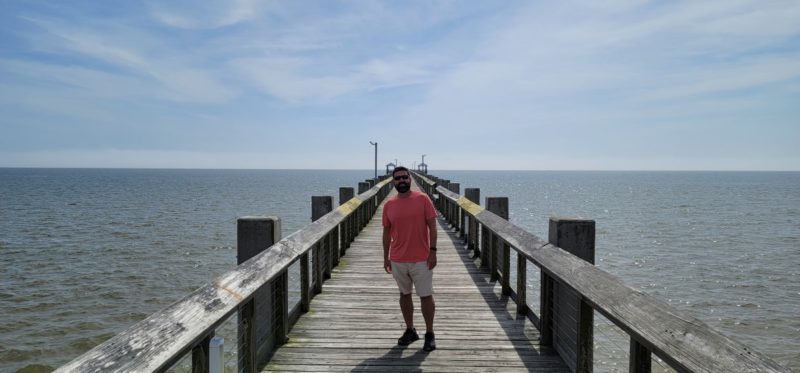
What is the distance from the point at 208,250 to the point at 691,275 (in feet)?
64.3

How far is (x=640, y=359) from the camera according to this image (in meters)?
2.80

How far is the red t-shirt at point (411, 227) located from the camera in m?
4.64

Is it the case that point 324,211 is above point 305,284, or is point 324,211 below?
above

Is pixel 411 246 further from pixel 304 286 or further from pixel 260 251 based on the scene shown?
pixel 304 286

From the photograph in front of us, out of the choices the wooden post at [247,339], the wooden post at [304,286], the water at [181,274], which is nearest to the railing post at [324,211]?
the wooden post at [304,286]

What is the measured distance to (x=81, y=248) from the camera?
23.4 metres

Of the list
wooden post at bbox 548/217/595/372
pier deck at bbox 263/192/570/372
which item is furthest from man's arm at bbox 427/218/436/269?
wooden post at bbox 548/217/595/372

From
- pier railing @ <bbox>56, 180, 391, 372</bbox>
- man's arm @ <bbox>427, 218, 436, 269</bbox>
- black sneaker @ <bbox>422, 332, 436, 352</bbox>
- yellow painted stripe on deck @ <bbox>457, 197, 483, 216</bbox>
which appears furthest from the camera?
yellow painted stripe on deck @ <bbox>457, 197, 483, 216</bbox>

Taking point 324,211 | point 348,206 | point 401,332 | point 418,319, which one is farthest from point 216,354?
point 348,206

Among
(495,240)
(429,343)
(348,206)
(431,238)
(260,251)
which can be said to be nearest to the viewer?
(260,251)

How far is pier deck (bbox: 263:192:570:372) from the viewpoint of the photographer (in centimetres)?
424

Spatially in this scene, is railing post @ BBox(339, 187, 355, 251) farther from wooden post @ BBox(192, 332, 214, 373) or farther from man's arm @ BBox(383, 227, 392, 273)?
wooden post @ BBox(192, 332, 214, 373)

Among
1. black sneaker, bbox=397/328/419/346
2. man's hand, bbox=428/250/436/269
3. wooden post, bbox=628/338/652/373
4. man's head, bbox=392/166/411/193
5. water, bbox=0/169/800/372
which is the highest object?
man's head, bbox=392/166/411/193

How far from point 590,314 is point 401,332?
6.95 ft
